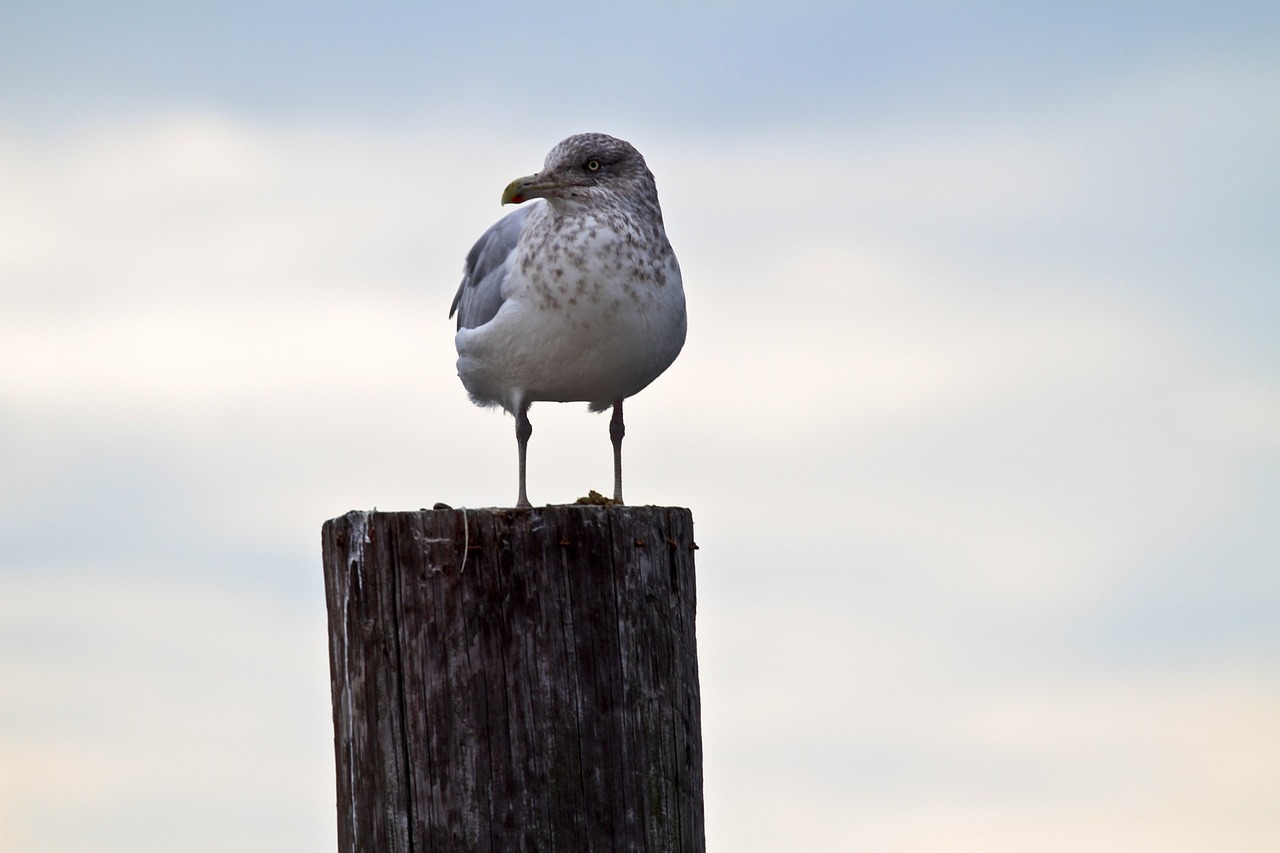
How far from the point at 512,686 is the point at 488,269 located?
2942 millimetres

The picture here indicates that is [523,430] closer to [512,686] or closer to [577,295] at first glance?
[577,295]

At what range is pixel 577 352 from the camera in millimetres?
6629

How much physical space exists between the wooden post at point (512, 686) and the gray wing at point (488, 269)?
2134 mm

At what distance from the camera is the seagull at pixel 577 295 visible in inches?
260

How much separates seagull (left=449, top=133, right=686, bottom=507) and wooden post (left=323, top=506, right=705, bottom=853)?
1345 millimetres

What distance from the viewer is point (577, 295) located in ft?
21.6

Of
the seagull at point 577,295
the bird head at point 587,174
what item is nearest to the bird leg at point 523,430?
the seagull at point 577,295

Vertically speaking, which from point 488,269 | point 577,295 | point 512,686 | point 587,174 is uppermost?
point 587,174

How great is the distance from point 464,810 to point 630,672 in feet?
2.37

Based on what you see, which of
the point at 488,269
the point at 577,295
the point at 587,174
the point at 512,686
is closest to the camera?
the point at 512,686

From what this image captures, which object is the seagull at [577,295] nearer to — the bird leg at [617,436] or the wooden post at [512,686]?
the bird leg at [617,436]

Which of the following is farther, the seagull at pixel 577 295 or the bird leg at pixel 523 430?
the bird leg at pixel 523 430

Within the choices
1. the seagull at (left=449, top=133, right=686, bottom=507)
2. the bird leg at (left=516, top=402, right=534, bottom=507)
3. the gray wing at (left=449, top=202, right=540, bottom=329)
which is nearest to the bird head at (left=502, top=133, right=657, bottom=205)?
the seagull at (left=449, top=133, right=686, bottom=507)

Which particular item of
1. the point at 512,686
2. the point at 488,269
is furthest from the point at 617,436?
the point at 512,686
